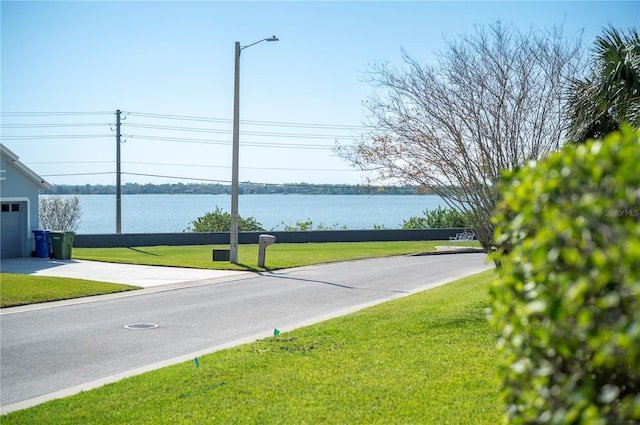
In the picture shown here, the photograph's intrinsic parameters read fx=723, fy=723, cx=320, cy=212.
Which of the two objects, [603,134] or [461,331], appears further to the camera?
[603,134]

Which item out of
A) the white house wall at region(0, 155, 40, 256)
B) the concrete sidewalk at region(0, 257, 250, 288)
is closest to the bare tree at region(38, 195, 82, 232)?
the white house wall at region(0, 155, 40, 256)

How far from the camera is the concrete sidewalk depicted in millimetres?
22469

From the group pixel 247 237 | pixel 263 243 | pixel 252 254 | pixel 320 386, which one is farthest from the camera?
pixel 247 237

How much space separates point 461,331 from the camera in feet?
39.7

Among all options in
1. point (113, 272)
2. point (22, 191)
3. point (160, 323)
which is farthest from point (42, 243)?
point (160, 323)

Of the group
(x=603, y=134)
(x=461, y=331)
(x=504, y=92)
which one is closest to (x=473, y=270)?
(x=603, y=134)

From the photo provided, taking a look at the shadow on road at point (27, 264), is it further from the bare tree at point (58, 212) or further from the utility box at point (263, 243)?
the bare tree at point (58, 212)

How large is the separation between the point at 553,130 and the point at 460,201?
7.83 ft

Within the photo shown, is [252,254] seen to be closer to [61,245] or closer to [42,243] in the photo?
[61,245]

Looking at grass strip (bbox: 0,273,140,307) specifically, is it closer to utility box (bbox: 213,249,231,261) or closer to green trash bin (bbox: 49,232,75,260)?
green trash bin (bbox: 49,232,75,260)

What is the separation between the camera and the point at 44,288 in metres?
19.1

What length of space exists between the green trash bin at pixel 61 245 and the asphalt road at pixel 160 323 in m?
9.48

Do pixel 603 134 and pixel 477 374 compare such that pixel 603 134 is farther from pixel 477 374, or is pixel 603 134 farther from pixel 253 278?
pixel 253 278

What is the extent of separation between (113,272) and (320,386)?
17.7m
